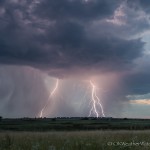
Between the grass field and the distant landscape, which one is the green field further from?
the grass field

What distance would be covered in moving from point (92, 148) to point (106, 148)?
42cm

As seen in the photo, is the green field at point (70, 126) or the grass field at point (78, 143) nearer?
the grass field at point (78, 143)

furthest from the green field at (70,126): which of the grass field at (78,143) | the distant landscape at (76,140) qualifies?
the grass field at (78,143)

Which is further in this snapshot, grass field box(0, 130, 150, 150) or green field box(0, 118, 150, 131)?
green field box(0, 118, 150, 131)

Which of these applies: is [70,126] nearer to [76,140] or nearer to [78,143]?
[76,140]

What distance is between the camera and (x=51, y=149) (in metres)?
8.26

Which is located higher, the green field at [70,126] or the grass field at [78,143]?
the green field at [70,126]

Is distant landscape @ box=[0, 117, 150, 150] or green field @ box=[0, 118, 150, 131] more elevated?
green field @ box=[0, 118, 150, 131]

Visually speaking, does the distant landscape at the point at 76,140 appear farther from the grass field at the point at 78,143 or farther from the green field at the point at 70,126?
the green field at the point at 70,126

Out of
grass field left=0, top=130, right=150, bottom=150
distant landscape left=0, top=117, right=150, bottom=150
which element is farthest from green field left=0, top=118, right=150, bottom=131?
grass field left=0, top=130, right=150, bottom=150

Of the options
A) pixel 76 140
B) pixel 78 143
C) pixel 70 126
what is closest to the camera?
pixel 78 143

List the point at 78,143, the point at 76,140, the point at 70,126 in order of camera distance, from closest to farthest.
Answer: the point at 78,143
the point at 76,140
the point at 70,126

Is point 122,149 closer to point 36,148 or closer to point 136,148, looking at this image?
point 136,148

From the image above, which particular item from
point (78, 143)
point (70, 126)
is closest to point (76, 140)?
point (78, 143)
